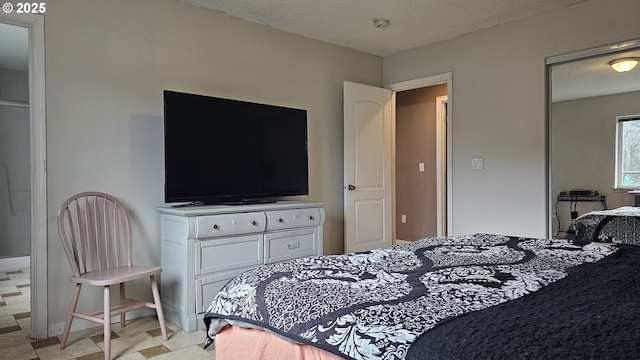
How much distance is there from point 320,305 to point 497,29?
367 centimetres

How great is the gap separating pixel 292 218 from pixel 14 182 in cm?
371

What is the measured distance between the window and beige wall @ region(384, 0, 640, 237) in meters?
0.53

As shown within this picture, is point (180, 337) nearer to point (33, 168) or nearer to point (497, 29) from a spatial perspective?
point (33, 168)

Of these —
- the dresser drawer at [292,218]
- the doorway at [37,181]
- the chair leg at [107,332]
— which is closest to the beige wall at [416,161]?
the dresser drawer at [292,218]

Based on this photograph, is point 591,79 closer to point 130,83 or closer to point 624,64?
point 624,64

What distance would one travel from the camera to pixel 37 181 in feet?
9.19

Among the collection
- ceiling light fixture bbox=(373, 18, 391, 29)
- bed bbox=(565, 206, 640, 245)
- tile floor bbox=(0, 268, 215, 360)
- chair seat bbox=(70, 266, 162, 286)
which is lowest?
tile floor bbox=(0, 268, 215, 360)

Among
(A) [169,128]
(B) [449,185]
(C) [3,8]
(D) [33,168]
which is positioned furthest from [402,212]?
(C) [3,8]

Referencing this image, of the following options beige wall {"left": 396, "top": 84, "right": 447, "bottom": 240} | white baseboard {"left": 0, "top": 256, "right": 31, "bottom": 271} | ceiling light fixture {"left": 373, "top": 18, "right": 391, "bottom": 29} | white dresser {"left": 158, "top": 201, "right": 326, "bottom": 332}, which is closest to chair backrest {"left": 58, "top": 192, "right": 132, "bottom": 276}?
white dresser {"left": 158, "top": 201, "right": 326, "bottom": 332}

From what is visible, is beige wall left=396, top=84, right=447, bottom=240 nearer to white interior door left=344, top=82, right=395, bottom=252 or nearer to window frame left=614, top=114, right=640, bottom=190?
white interior door left=344, top=82, right=395, bottom=252

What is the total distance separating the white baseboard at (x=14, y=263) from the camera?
15.7ft

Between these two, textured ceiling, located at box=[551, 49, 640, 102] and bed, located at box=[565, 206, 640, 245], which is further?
textured ceiling, located at box=[551, 49, 640, 102]

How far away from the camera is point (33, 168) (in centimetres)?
279

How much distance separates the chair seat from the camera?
2499mm
